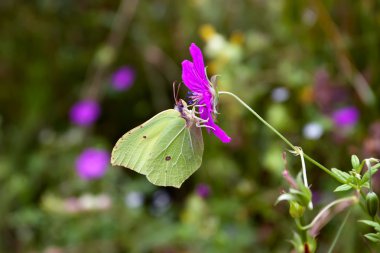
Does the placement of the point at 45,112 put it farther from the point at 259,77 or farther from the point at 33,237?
the point at 259,77

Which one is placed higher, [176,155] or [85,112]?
[176,155]

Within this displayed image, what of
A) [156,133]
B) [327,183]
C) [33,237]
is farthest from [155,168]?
[33,237]

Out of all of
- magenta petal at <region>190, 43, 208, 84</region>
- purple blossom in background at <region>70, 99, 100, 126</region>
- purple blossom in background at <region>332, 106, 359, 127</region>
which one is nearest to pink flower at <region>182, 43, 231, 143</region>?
magenta petal at <region>190, 43, 208, 84</region>

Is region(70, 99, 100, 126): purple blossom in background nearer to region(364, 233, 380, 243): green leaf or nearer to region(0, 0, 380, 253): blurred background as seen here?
region(0, 0, 380, 253): blurred background

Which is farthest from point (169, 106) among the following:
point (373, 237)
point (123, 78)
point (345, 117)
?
point (373, 237)

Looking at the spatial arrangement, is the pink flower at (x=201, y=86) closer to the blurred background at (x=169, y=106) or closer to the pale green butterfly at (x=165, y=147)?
the pale green butterfly at (x=165, y=147)

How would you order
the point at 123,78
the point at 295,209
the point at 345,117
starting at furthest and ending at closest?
the point at 123,78, the point at 345,117, the point at 295,209

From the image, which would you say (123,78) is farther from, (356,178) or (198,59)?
(356,178)

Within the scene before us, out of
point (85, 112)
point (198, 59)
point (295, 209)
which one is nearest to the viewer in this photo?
point (295, 209)
